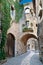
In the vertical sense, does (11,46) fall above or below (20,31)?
below

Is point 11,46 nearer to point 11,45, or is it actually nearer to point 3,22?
→ point 11,45

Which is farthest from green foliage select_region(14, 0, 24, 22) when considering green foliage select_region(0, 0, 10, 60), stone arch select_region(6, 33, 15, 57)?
green foliage select_region(0, 0, 10, 60)

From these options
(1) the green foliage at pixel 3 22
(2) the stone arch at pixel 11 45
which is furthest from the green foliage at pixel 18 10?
(1) the green foliage at pixel 3 22

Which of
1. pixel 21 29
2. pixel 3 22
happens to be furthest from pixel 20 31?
A: pixel 3 22

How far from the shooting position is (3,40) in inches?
465

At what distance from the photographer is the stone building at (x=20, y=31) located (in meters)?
16.5

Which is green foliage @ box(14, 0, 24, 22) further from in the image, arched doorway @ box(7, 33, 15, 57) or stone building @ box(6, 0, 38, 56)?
arched doorway @ box(7, 33, 15, 57)

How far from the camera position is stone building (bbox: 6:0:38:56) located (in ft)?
54.0

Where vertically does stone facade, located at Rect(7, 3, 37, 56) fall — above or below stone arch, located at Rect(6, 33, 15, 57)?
above

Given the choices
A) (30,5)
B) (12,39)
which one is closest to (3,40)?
(12,39)

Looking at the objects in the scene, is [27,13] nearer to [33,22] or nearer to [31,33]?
[33,22]

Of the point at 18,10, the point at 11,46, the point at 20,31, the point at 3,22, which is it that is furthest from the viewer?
the point at 20,31

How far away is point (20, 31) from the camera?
56.4 feet

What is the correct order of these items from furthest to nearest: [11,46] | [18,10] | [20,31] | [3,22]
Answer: [20,31] → [18,10] → [11,46] → [3,22]
